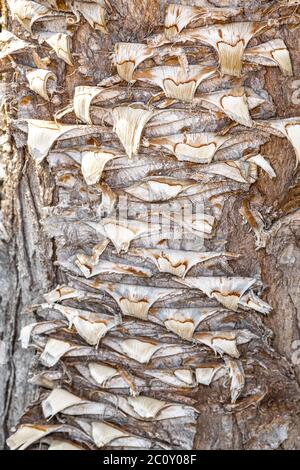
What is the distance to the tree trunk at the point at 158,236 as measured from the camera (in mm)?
987

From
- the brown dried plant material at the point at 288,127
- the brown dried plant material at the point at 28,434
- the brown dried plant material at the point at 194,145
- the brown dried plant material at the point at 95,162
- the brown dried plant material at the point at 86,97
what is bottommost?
the brown dried plant material at the point at 28,434

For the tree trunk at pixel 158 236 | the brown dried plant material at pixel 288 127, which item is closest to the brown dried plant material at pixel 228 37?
the tree trunk at pixel 158 236

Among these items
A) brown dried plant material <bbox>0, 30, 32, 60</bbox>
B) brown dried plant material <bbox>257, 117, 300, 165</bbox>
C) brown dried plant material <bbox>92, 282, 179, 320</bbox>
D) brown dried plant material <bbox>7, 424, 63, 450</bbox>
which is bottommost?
brown dried plant material <bbox>7, 424, 63, 450</bbox>

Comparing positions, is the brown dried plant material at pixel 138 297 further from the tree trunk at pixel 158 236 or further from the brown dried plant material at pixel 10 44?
the brown dried plant material at pixel 10 44

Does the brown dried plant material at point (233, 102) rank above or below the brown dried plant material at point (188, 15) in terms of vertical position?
below

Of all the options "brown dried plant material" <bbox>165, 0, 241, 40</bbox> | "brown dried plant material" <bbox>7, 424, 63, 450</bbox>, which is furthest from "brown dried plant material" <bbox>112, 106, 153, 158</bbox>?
"brown dried plant material" <bbox>7, 424, 63, 450</bbox>

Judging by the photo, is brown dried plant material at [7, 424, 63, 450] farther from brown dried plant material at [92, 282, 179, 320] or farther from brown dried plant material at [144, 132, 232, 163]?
brown dried plant material at [144, 132, 232, 163]

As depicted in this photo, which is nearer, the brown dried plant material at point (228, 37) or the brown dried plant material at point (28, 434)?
the brown dried plant material at point (228, 37)

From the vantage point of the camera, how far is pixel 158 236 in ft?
3.39

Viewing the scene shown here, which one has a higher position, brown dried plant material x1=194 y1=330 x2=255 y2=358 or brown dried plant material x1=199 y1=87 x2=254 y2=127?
brown dried plant material x1=199 y1=87 x2=254 y2=127

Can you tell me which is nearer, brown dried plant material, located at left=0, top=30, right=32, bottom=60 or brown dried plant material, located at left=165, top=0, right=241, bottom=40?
brown dried plant material, located at left=165, top=0, right=241, bottom=40

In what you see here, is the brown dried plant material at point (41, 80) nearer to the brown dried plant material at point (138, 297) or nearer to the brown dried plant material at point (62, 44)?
the brown dried plant material at point (62, 44)

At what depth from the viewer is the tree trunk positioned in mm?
987

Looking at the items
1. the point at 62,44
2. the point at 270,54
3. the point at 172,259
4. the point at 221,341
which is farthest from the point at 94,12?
the point at 221,341
